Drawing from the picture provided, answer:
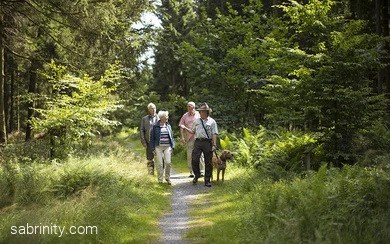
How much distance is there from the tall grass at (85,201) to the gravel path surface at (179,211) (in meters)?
0.21

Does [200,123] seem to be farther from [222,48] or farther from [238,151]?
[222,48]

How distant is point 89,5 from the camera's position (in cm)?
1232

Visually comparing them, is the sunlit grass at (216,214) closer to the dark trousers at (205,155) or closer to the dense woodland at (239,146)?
the dense woodland at (239,146)

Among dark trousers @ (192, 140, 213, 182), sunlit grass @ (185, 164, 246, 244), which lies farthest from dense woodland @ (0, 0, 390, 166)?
sunlit grass @ (185, 164, 246, 244)

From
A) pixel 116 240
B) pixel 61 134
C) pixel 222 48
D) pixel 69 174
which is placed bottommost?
pixel 116 240

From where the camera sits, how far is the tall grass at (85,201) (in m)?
6.20

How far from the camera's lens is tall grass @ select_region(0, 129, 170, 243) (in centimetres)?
620

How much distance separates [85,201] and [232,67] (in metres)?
11.3

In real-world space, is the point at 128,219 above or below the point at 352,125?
below

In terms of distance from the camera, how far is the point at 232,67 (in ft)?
57.4

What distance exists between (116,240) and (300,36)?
16680 millimetres

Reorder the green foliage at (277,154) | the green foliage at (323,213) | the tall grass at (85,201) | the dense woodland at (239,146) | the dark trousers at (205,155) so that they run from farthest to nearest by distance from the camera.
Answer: the dark trousers at (205,155) → the green foliage at (277,154) → the tall grass at (85,201) → the dense woodland at (239,146) → the green foliage at (323,213)

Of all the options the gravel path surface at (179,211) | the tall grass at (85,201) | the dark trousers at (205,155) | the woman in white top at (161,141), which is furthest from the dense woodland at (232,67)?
the gravel path surface at (179,211)

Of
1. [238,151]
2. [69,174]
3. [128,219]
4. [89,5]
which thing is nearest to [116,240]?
[128,219]
